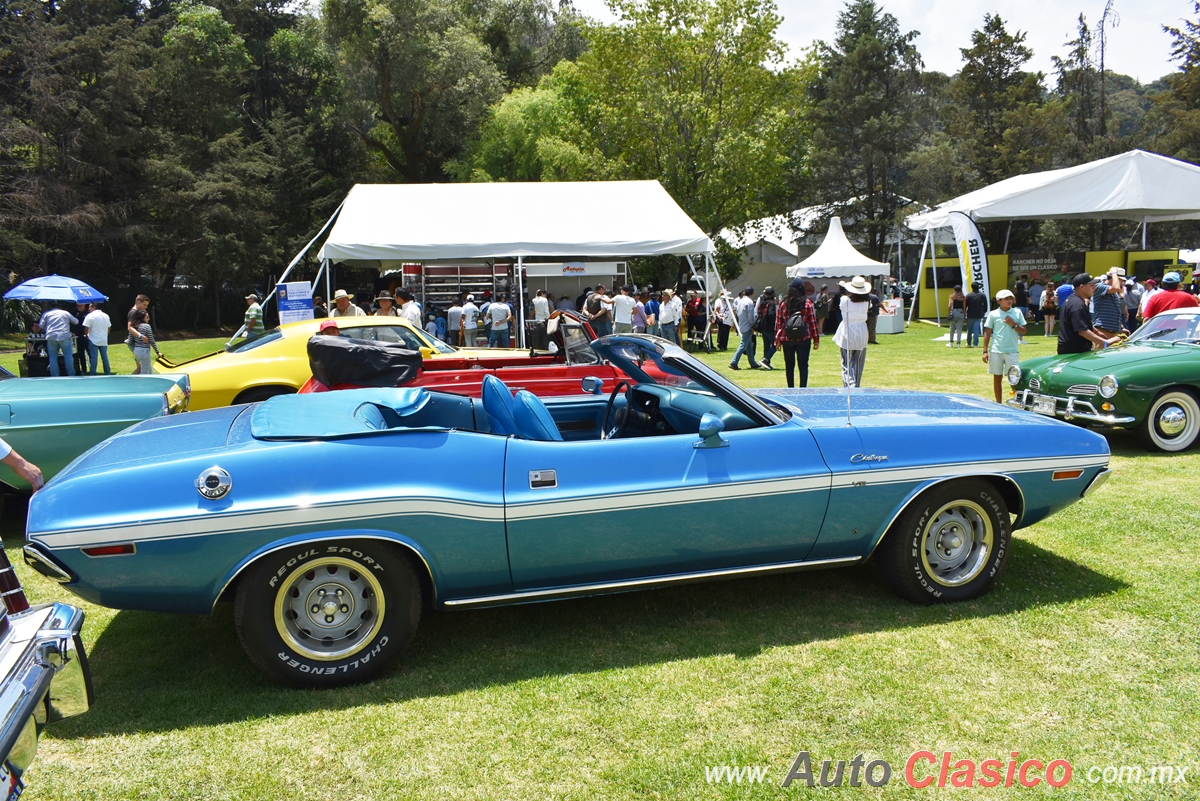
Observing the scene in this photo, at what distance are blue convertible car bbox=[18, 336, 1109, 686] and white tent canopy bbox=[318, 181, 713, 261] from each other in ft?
35.8

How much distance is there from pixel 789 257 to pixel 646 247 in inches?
1004

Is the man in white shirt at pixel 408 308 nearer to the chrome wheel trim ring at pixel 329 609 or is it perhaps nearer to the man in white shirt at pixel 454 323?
the man in white shirt at pixel 454 323

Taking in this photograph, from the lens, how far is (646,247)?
15586 millimetres

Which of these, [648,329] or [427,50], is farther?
[427,50]

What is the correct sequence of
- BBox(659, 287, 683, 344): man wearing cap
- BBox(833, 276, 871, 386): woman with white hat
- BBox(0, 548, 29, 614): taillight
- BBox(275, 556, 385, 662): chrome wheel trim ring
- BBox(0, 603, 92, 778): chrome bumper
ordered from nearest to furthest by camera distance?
1. BBox(0, 603, 92, 778): chrome bumper
2. BBox(0, 548, 29, 614): taillight
3. BBox(275, 556, 385, 662): chrome wheel trim ring
4. BBox(833, 276, 871, 386): woman with white hat
5. BBox(659, 287, 683, 344): man wearing cap

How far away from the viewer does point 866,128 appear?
41438mm

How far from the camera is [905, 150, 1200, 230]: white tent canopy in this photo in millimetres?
22438

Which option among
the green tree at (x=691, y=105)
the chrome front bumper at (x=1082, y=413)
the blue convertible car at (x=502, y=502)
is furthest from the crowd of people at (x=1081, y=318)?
the green tree at (x=691, y=105)

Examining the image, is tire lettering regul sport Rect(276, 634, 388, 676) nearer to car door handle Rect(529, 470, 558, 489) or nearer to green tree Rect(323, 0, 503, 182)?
car door handle Rect(529, 470, 558, 489)

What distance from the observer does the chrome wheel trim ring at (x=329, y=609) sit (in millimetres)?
3463

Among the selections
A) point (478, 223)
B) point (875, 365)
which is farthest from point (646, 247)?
point (875, 365)

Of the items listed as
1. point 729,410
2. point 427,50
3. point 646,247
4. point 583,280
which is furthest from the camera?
point 427,50

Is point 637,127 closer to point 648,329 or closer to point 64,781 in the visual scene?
point 648,329

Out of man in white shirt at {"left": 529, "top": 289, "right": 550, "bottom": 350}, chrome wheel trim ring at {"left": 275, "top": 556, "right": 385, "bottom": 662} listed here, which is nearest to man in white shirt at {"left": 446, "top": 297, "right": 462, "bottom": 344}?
man in white shirt at {"left": 529, "top": 289, "right": 550, "bottom": 350}
